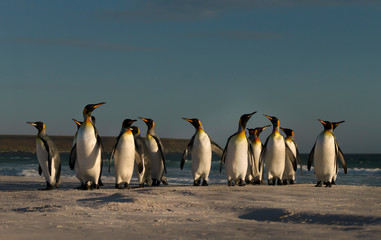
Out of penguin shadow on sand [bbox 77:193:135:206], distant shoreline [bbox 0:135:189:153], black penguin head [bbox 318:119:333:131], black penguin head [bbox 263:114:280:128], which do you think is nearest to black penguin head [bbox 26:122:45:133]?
penguin shadow on sand [bbox 77:193:135:206]

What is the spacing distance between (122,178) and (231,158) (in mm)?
2476

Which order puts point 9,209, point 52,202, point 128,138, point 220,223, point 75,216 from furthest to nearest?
point 128,138 → point 52,202 → point 9,209 → point 75,216 → point 220,223

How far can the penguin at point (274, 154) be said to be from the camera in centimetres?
1286

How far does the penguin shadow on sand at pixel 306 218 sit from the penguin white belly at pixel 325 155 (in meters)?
5.09

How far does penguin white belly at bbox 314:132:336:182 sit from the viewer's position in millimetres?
12219

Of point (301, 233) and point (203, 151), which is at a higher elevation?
point (203, 151)

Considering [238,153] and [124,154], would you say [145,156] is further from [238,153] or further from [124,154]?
[238,153]

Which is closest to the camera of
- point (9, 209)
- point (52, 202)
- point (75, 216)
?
point (75, 216)

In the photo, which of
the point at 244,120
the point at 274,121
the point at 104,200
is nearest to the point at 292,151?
the point at 274,121

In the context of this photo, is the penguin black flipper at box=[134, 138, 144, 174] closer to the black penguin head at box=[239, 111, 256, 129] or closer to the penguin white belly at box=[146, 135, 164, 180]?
the penguin white belly at box=[146, 135, 164, 180]

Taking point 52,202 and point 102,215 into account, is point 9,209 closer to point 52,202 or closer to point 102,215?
point 52,202

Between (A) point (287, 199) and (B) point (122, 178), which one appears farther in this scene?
(B) point (122, 178)

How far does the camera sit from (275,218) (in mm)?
7039

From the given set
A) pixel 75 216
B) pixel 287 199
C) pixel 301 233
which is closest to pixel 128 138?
→ pixel 287 199
